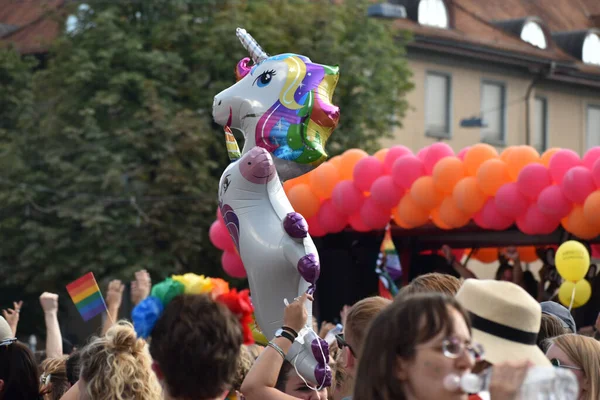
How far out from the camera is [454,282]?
14.7 ft

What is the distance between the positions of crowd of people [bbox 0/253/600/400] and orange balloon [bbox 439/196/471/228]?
23.3 feet

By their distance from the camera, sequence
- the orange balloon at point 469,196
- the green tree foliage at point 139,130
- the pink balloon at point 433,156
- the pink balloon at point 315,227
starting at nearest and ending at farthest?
1. the orange balloon at point 469,196
2. the pink balloon at point 433,156
3. the pink balloon at point 315,227
4. the green tree foliage at point 139,130

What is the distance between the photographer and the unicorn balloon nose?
19.4 feet

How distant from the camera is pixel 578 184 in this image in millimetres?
10773

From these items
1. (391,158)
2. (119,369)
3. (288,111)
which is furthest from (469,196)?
(119,369)

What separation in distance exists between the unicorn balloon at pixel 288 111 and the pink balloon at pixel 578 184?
485cm

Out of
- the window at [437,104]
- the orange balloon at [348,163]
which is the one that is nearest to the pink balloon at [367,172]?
the orange balloon at [348,163]

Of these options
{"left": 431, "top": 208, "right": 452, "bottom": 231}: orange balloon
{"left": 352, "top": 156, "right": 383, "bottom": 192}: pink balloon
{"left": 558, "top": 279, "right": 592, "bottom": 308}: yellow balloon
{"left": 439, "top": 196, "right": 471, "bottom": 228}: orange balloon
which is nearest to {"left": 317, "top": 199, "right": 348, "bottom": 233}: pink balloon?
{"left": 352, "top": 156, "right": 383, "bottom": 192}: pink balloon

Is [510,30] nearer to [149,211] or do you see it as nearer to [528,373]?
[149,211]

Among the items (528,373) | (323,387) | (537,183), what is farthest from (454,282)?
(537,183)

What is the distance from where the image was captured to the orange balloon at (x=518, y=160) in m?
11.5

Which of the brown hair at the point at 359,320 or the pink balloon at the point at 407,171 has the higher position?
the brown hair at the point at 359,320

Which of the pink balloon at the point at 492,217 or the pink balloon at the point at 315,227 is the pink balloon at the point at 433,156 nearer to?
the pink balloon at the point at 492,217

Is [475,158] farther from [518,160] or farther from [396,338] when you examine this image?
[396,338]
